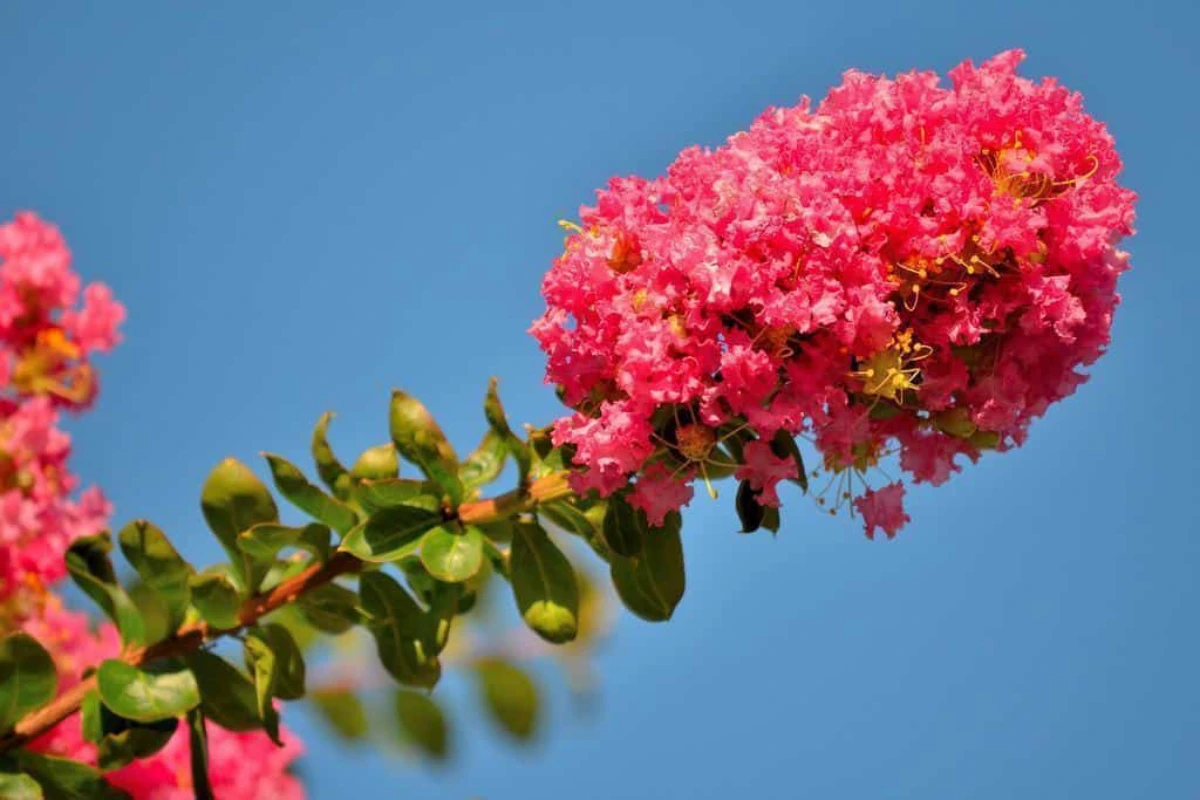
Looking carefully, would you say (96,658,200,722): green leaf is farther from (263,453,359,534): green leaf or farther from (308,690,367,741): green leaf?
(308,690,367,741): green leaf

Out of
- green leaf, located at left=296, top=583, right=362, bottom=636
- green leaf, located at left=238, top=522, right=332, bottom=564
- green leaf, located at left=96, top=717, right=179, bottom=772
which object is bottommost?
green leaf, located at left=96, top=717, right=179, bottom=772

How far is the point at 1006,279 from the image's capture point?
2.49m

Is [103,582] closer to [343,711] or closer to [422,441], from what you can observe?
[422,441]

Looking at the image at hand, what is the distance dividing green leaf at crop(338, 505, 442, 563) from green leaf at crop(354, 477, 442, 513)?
0.01 metres

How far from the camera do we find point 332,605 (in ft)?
9.90

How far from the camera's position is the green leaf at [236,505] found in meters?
2.94

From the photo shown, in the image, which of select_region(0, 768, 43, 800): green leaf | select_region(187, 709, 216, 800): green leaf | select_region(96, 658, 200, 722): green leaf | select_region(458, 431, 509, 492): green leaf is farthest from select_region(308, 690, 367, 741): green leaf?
select_region(458, 431, 509, 492): green leaf

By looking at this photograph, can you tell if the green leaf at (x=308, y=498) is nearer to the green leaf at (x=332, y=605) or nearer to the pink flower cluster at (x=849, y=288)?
the green leaf at (x=332, y=605)

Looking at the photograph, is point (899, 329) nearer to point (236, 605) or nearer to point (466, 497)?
point (466, 497)

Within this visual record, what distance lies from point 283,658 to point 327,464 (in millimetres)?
437

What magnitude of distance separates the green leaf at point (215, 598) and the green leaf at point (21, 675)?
35 cm

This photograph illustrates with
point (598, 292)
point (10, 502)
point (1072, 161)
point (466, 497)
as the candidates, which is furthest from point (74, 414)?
point (1072, 161)

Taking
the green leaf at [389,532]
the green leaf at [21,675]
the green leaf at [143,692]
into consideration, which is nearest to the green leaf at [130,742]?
the green leaf at [143,692]

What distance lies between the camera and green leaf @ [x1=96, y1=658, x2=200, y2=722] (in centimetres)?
287
